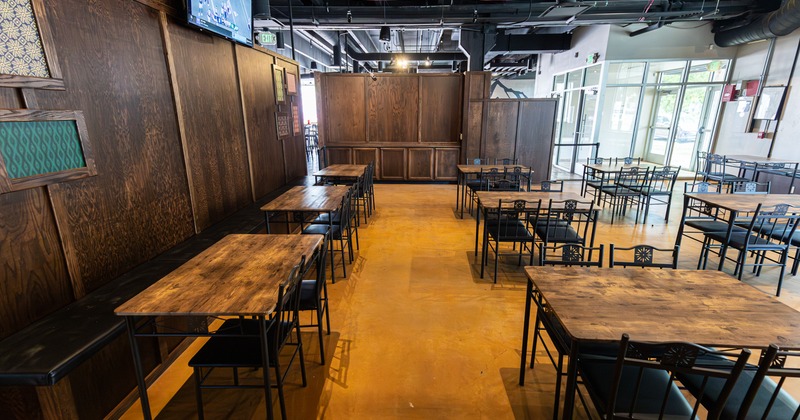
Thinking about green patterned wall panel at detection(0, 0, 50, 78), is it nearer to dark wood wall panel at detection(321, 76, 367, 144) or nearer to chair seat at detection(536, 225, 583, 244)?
chair seat at detection(536, 225, 583, 244)

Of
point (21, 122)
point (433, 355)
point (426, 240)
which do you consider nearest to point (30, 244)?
point (21, 122)

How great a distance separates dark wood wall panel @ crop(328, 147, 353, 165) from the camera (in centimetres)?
857

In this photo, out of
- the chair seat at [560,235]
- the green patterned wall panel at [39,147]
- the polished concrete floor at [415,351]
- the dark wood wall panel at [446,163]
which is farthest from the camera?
the dark wood wall panel at [446,163]

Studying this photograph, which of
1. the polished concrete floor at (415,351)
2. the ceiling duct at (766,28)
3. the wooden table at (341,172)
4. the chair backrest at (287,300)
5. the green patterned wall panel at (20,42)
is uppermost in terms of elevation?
the ceiling duct at (766,28)

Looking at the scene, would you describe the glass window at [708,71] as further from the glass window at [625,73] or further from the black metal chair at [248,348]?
the black metal chair at [248,348]

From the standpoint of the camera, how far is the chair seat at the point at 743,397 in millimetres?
1453

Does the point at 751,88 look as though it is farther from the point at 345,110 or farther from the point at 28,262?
the point at 28,262

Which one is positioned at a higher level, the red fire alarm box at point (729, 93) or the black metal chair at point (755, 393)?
the red fire alarm box at point (729, 93)

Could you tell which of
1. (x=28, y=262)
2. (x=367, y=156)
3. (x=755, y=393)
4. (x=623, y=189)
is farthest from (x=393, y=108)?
(x=755, y=393)

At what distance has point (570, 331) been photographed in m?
1.53

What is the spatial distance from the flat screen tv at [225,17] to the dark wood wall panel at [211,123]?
198 millimetres

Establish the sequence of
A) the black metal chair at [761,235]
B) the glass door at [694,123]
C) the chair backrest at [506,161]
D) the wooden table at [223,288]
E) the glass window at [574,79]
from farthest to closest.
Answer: the glass window at [574,79]
the glass door at [694,123]
the chair backrest at [506,161]
the black metal chair at [761,235]
the wooden table at [223,288]

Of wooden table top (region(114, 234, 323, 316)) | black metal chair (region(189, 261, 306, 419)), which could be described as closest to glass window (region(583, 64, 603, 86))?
wooden table top (region(114, 234, 323, 316))

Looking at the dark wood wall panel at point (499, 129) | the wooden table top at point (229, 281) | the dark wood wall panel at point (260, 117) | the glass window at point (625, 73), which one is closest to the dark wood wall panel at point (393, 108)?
the dark wood wall panel at point (499, 129)
